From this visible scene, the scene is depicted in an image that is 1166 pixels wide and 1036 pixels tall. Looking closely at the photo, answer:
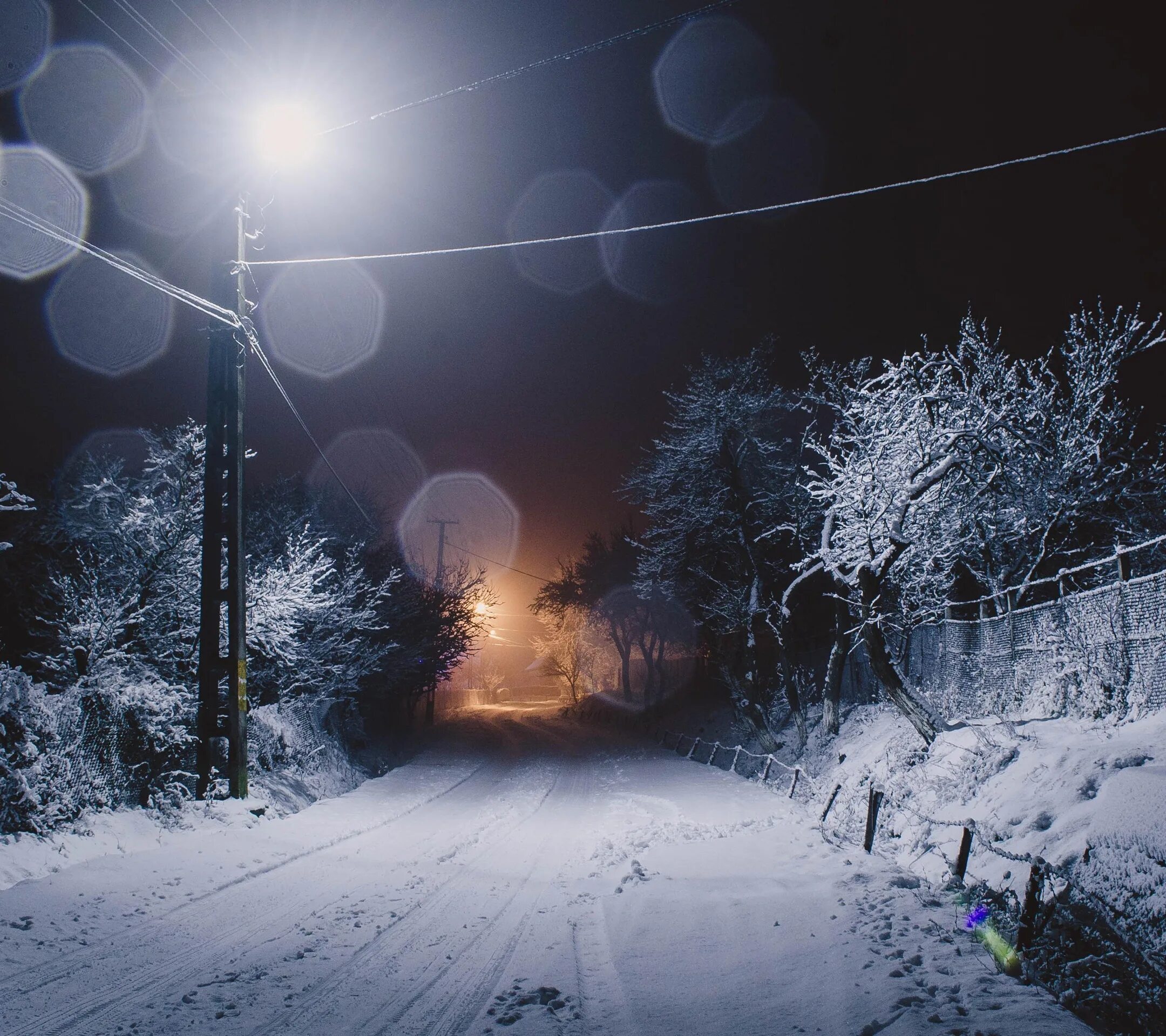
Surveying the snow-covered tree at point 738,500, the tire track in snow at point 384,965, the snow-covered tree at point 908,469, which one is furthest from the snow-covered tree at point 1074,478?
the tire track in snow at point 384,965

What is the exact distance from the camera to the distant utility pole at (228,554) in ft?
34.1

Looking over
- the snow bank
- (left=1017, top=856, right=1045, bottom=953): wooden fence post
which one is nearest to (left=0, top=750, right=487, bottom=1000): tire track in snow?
(left=1017, top=856, right=1045, bottom=953): wooden fence post

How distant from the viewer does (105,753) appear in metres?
9.26

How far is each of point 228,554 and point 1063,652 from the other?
43.6ft

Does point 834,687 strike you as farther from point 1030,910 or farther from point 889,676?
point 1030,910

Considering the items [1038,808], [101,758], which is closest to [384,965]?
[101,758]

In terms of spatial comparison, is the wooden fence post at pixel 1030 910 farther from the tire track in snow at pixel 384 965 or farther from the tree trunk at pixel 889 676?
the tree trunk at pixel 889 676

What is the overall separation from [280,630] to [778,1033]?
1057 cm

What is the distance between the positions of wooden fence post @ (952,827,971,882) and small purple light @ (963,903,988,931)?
1.94 feet

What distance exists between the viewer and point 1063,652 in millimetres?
10250

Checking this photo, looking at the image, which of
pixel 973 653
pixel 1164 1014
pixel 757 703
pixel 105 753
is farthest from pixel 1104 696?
pixel 105 753

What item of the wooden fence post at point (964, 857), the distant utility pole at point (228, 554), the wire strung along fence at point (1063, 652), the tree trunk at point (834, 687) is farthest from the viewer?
the tree trunk at point (834, 687)

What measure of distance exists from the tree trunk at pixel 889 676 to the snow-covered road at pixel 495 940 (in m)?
3.09

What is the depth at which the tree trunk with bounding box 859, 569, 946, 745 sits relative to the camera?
11664 millimetres
